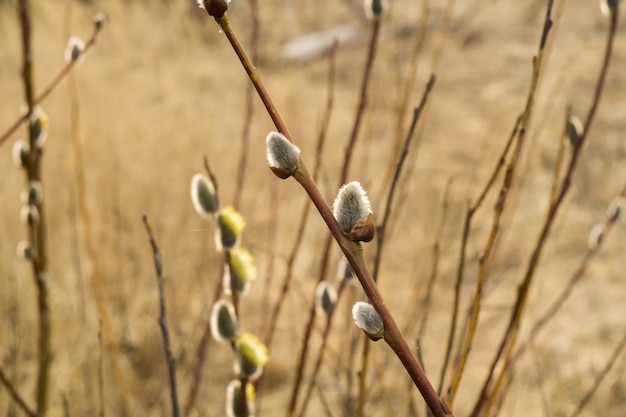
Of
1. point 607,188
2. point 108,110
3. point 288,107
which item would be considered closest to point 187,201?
point 288,107

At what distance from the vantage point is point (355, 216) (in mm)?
382

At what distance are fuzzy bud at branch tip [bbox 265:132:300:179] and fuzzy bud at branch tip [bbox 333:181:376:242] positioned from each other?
1.2 inches

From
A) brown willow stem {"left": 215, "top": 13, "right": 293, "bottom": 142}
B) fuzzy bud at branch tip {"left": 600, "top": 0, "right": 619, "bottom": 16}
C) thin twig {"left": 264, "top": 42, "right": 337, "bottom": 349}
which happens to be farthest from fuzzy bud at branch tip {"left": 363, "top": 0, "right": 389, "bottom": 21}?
brown willow stem {"left": 215, "top": 13, "right": 293, "bottom": 142}

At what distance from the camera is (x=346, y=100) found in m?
2.85

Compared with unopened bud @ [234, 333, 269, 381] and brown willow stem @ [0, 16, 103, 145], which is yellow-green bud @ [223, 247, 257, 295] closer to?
unopened bud @ [234, 333, 269, 381]

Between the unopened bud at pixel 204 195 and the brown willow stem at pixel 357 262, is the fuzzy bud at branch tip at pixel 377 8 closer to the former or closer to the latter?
the unopened bud at pixel 204 195

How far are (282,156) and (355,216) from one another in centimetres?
5

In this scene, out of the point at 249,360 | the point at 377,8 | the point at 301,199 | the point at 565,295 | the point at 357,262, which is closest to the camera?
the point at 357,262

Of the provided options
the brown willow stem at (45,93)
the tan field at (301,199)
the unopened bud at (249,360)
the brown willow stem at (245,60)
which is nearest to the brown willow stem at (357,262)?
the brown willow stem at (245,60)

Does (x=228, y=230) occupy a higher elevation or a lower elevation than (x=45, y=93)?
lower

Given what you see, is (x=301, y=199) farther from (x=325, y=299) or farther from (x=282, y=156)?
(x=282, y=156)

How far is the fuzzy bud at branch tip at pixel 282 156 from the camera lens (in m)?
0.38

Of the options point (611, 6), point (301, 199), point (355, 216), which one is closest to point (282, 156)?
point (355, 216)

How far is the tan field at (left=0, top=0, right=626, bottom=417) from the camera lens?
147cm
